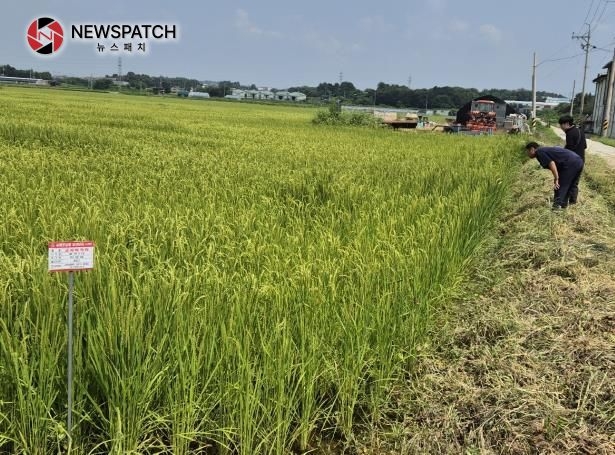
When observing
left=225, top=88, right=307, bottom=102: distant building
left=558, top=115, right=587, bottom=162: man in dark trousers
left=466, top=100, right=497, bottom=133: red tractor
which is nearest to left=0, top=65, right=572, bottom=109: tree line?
left=225, top=88, right=307, bottom=102: distant building

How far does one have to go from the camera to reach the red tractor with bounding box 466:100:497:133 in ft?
98.5

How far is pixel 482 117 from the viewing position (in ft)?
102

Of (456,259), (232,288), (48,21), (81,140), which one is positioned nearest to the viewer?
(232,288)

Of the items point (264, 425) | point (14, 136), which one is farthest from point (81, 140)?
point (264, 425)

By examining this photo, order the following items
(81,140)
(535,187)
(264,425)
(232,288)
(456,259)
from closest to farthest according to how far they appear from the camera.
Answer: (264,425) < (232,288) < (456,259) < (535,187) < (81,140)

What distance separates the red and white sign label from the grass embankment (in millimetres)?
1388

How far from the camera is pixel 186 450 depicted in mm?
1913

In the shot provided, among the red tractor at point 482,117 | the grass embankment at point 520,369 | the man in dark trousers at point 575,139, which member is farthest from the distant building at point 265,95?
the grass embankment at point 520,369

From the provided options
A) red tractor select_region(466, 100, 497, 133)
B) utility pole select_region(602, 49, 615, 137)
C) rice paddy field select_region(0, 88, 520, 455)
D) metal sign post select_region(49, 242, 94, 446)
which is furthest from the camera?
red tractor select_region(466, 100, 497, 133)

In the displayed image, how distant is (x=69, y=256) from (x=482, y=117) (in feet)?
105

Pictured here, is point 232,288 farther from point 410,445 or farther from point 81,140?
point 81,140

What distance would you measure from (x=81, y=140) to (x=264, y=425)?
36.2 feet

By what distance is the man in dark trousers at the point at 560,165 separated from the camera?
6.21 meters

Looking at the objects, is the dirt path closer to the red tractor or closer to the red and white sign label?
the red tractor
